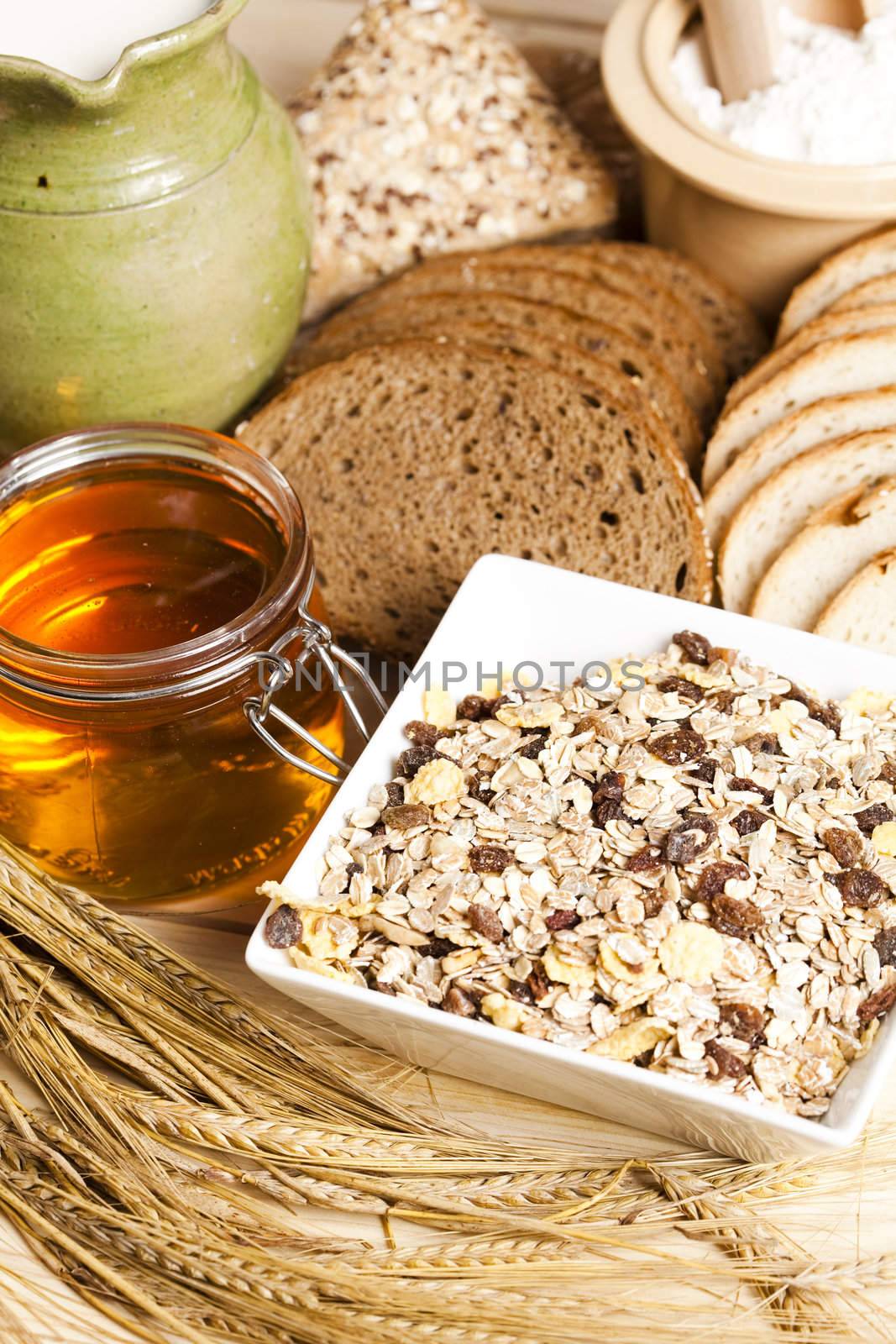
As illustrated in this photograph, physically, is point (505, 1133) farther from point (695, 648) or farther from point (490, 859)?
point (695, 648)

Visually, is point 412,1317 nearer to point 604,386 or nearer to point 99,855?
point 99,855

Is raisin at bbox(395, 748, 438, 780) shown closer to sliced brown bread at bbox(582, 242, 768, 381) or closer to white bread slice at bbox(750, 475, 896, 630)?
white bread slice at bbox(750, 475, 896, 630)

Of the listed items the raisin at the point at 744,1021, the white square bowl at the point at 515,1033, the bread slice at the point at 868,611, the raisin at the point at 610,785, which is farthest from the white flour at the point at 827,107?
the raisin at the point at 744,1021

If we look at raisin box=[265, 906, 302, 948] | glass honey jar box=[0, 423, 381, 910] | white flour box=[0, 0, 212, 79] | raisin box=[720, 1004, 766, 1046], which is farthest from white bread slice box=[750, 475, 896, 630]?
white flour box=[0, 0, 212, 79]

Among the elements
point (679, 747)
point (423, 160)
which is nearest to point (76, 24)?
point (423, 160)

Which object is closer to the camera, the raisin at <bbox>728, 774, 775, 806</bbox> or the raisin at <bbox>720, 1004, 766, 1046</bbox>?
the raisin at <bbox>720, 1004, 766, 1046</bbox>
